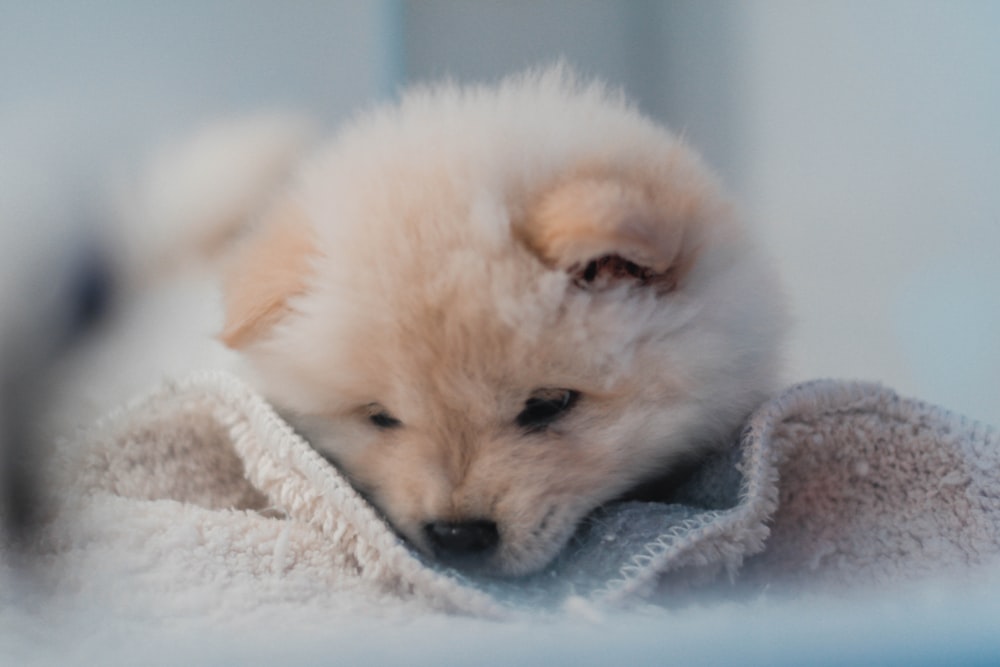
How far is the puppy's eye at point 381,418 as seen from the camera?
1.37m

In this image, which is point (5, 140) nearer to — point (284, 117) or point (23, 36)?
point (23, 36)

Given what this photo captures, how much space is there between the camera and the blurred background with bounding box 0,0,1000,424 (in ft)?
4.31

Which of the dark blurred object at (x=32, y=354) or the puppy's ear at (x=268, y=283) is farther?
the puppy's ear at (x=268, y=283)

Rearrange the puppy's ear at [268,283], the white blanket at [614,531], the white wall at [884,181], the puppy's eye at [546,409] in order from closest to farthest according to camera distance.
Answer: the white blanket at [614,531] → the puppy's eye at [546,409] → the puppy's ear at [268,283] → the white wall at [884,181]

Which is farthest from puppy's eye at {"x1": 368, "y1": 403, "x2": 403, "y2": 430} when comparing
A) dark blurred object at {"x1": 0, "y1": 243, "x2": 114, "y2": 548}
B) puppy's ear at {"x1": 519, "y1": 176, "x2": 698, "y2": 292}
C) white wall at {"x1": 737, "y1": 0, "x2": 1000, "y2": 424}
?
white wall at {"x1": 737, "y1": 0, "x2": 1000, "y2": 424}

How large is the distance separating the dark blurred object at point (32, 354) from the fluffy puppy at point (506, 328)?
24 cm

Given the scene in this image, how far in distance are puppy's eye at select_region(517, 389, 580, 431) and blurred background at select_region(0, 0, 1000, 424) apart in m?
0.59

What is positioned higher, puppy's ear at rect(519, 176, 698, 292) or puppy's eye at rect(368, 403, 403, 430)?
puppy's ear at rect(519, 176, 698, 292)

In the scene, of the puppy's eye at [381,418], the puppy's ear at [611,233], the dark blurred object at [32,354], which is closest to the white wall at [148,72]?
the dark blurred object at [32,354]

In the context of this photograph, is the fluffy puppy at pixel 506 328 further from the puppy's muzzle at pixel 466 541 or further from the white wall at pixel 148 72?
the white wall at pixel 148 72

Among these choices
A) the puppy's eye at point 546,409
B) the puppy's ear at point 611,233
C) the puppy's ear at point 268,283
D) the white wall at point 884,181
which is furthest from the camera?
the white wall at point 884,181

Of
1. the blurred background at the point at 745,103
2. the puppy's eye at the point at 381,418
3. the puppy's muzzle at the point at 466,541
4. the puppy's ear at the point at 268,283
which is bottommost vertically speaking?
the puppy's muzzle at the point at 466,541

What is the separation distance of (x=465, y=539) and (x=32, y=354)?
2.25ft

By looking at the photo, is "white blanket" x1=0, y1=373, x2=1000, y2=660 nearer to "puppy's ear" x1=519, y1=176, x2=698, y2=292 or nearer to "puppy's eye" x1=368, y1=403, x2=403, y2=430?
"puppy's eye" x1=368, y1=403, x2=403, y2=430
